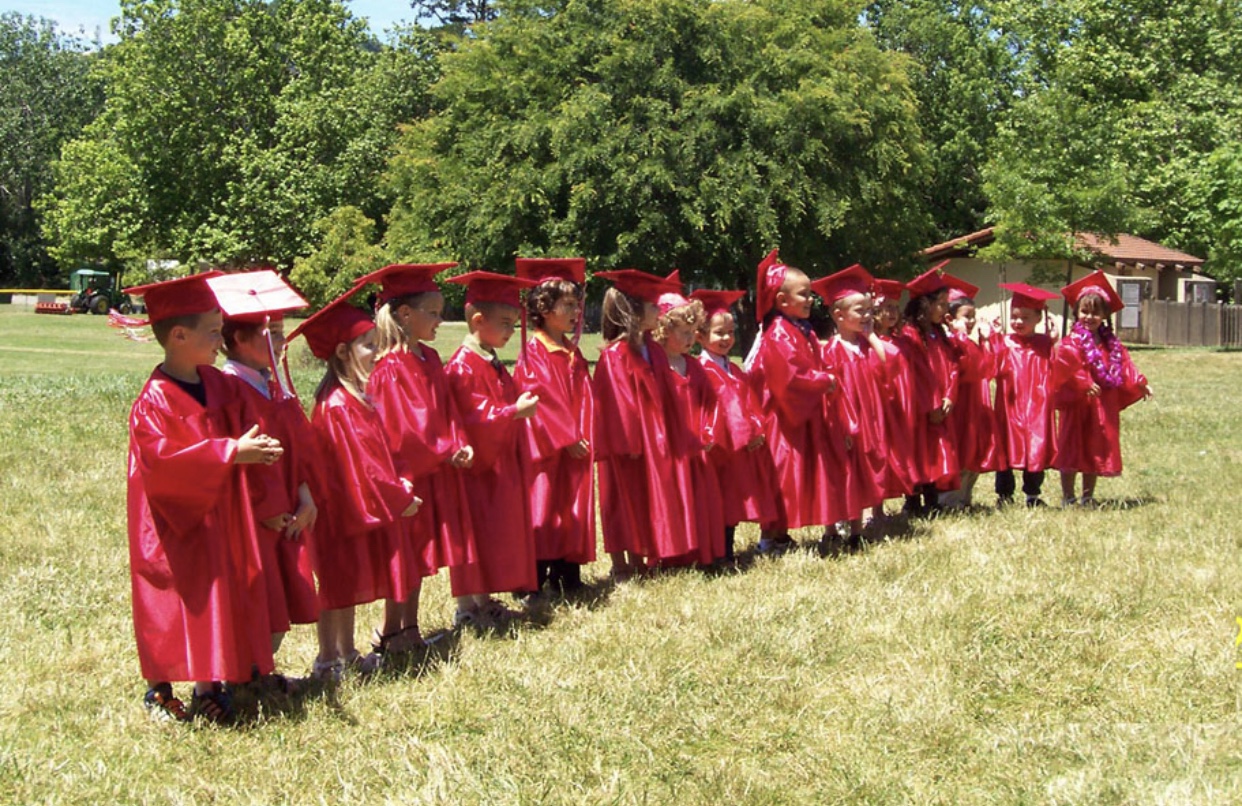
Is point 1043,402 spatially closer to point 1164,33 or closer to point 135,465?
point 135,465

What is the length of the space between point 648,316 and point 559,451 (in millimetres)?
1060

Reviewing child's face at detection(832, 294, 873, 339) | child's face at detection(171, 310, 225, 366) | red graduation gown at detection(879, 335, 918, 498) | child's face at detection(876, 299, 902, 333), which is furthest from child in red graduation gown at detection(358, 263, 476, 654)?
child's face at detection(876, 299, 902, 333)

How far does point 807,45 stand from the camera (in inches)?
1286

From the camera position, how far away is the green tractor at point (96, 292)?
211ft

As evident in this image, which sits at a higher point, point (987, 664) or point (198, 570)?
point (198, 570)

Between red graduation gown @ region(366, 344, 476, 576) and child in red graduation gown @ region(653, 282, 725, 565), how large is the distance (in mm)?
1730

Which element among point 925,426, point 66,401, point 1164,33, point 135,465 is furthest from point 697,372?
point 1164,33

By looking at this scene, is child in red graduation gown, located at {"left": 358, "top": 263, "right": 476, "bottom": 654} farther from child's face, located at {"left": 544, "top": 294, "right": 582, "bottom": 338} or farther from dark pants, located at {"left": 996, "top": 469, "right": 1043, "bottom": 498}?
dark pants, located at {"left": 996, "top": 469, "right": 1043, "bottom": 498}

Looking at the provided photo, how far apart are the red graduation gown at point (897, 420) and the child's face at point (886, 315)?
0.09m

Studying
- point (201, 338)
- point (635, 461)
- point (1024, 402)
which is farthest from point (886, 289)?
point (201, 338)

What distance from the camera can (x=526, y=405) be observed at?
22.9 feet

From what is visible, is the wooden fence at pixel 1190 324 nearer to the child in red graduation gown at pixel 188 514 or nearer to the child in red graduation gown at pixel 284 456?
the child in red graduation gown at pixel 284 456

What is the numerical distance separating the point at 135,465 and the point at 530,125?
26753mm

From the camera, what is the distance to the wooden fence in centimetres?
4119
